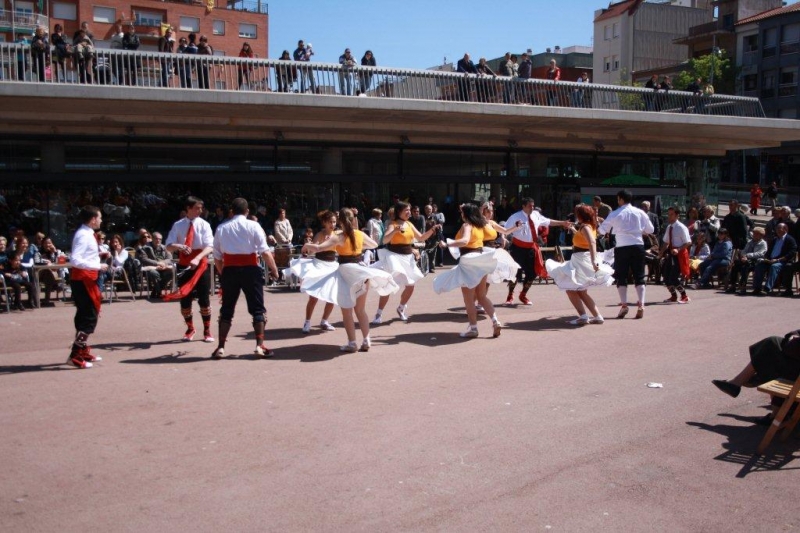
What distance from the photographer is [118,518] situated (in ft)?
16.9

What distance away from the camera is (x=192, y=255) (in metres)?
11.0

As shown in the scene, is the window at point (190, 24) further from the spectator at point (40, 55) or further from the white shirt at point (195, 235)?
the white shirt at point (195, 235)

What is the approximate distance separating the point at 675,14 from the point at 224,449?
82490 millimetres

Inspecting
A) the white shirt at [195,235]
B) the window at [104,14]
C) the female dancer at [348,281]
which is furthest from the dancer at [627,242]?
the window at [104,14]

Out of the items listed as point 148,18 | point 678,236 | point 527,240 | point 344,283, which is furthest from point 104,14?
point 344,283

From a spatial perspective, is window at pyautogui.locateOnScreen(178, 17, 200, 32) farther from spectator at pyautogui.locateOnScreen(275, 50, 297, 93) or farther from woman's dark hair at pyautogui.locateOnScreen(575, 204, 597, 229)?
woman's dark hair at pyautogui.locateOnScreen(575, 204, 597, 229)

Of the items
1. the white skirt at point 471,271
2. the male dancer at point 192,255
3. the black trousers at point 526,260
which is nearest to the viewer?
the male dancer at point 192,255

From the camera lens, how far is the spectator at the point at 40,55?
1798 centimetres

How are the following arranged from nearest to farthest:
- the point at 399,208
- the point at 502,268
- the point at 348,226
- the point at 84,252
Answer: the point at 84,252
the point at 348,226
the point at 502,268
the point at 399,208

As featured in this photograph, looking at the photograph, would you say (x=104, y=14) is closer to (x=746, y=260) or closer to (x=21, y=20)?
(x=21, y=20)

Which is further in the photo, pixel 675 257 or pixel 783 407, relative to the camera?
pixel 675 257

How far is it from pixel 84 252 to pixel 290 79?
12.2 meters

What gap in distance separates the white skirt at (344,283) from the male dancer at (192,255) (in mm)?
1477

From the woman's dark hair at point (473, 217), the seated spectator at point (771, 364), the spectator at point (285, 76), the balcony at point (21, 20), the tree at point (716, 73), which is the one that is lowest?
the seated spectator at point (771, 364)
